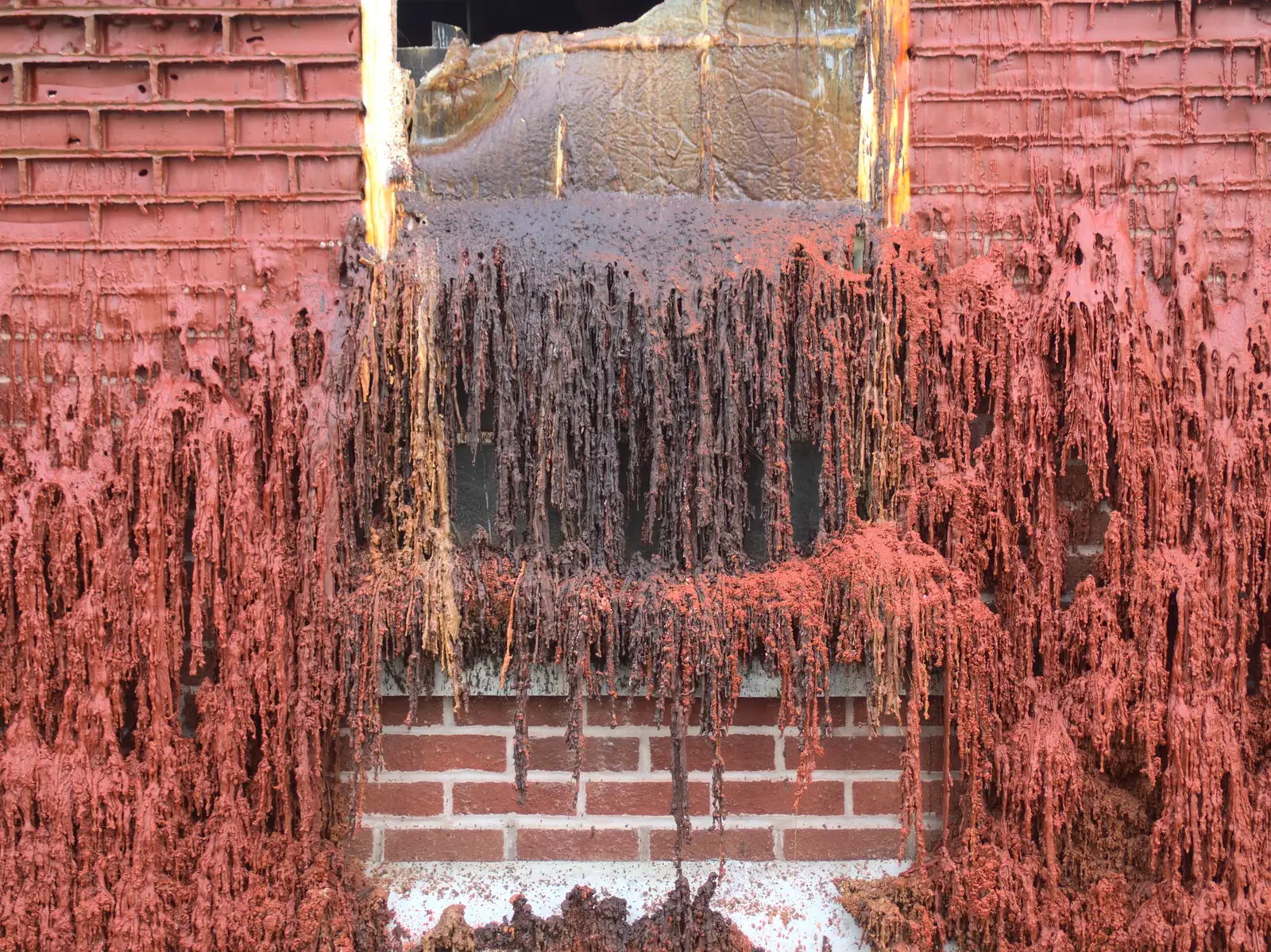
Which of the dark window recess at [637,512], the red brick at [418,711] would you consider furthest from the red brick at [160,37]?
the red brick at [418,711]

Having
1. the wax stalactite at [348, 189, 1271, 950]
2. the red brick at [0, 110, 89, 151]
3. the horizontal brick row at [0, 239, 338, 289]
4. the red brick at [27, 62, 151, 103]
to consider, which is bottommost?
the wax stalactite at [348, 189, 1271, 950]

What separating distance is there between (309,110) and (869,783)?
1948 mm

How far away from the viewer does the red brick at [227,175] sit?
6.13ft

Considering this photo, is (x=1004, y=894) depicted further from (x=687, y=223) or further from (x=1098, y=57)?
(x=1098, y=57)

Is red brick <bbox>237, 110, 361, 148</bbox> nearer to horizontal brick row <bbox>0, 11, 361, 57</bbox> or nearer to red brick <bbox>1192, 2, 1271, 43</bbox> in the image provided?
horizontal brick row <bbox>0, 11, 361, 57</bbox>

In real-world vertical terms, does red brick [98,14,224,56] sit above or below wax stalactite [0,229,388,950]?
above

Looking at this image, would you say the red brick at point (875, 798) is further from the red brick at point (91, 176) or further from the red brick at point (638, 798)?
the red brick at point (91, 176)

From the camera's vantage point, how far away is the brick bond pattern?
6.39 ft

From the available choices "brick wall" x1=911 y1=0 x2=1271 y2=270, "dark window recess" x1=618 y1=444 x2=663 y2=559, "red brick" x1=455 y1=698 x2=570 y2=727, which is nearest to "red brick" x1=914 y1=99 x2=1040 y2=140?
"brick wall" x1=911 y1=0 x2=1271 y2=270

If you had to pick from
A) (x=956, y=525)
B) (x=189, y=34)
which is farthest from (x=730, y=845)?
(x=189, y=34)

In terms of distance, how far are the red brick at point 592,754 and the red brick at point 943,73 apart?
1.58 m

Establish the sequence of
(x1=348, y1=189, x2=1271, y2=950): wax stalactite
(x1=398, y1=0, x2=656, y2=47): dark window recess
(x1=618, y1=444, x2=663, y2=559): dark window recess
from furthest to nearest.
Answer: (x1=398, y1=0, x2=656, y2=47): dark window recess, (x1=618, y1=444, x2=663, y2=559): dark window recess, (x1=348, y1=189, x2=1271, y2=950): wax stalactite

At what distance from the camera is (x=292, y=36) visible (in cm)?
186

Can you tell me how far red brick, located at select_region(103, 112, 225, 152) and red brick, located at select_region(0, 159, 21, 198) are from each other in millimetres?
207
